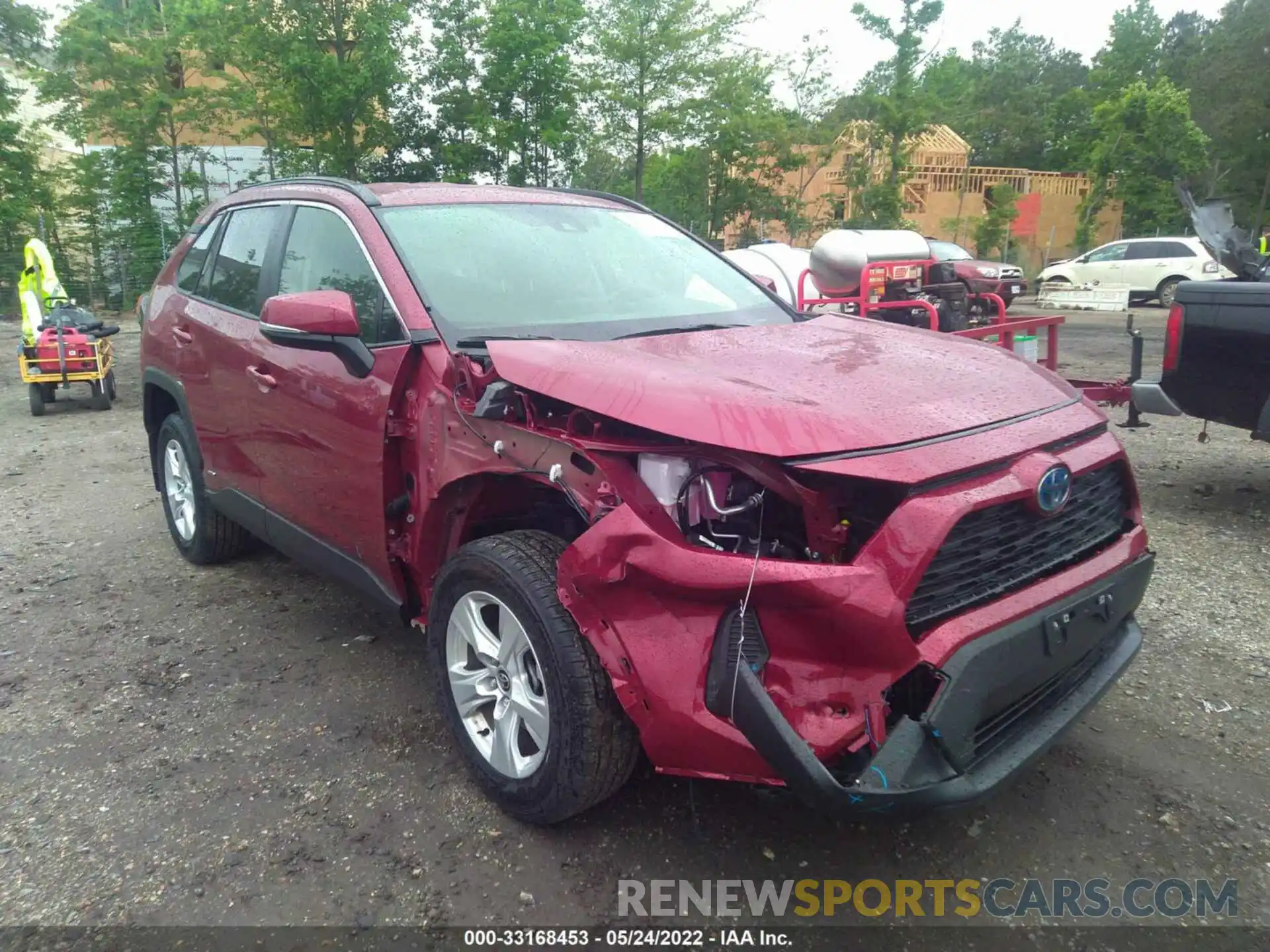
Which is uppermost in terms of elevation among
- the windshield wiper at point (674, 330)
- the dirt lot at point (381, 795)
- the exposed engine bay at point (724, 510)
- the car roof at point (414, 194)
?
the car roof at point (414, 194)

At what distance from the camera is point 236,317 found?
391 centimetres

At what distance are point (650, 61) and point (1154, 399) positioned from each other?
15.5 meters

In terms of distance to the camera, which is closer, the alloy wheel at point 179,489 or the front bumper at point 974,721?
the front bumper at point 974,721

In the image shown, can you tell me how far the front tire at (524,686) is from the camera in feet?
7.50

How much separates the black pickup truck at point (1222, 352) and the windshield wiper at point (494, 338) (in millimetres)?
3972

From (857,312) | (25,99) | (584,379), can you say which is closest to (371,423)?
(584,379)

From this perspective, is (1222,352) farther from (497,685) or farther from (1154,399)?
(497,685)

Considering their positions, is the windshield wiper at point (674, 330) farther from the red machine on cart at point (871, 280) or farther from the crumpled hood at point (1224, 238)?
the red machine on cart at point (871, 280)

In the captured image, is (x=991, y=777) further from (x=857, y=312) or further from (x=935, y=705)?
(x=857, y=312)

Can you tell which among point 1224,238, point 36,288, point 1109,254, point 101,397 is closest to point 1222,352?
point 1224,238

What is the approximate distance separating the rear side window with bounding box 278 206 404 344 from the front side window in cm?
2182

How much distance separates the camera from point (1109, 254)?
2119 centimetres

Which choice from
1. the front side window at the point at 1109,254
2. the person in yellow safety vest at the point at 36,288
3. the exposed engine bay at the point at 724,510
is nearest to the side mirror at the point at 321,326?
the exposed engine bay at the point at 724,510

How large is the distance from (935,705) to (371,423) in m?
1.97
